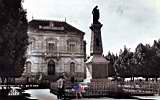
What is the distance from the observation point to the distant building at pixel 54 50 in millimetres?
70500

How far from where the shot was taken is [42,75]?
6925 cm

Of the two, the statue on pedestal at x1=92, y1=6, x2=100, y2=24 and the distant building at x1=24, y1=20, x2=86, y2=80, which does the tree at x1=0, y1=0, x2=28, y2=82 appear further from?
the distant building at x1=24, y1=20, x2=86, y2=80

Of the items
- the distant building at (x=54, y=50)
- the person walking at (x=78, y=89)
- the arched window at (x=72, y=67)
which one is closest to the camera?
the person walking at (x=78, y=89)

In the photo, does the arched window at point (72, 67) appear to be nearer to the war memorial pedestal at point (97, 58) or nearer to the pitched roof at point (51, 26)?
the pitched roof at point (51, 26)

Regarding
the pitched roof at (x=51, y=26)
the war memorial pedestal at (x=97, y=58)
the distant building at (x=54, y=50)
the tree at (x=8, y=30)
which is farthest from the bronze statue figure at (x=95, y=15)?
the pitched roof at (x=51, y=26)

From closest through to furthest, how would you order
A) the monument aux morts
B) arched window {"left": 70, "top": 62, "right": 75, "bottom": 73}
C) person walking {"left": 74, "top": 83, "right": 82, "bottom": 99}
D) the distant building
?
person walking {"left": 74, "top": 83, "right": 82, "bottom": 99}, the monument aux morts, the distant building, arched window {"left": 70, "top": 62, "right": 75, "bottom": 73}

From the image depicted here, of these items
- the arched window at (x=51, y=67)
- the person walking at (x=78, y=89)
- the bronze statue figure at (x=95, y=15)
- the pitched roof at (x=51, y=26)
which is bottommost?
the person walking at (x=78, y=89)

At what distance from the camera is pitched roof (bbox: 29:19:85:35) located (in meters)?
71.9

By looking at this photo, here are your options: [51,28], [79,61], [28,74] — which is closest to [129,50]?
[79,61]

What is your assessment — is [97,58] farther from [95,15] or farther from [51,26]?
[51,26]

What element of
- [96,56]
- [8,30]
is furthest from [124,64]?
[8,30]

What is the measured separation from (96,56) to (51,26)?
148 ft

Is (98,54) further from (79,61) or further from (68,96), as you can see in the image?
(79,61)

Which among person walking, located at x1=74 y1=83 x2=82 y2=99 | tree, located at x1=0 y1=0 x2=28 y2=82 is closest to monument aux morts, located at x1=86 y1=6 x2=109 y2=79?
person walking, located at x1=74 y1=83 x2=82 y2=99
